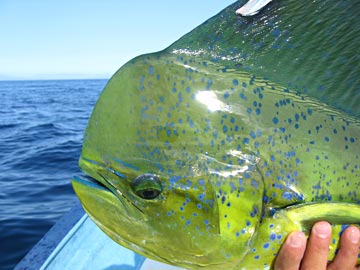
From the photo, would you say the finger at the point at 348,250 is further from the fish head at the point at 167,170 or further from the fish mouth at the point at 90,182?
the fish mouth at the point at 90,182

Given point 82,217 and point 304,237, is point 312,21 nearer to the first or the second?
point 304,237

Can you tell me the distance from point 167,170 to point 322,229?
777 mm

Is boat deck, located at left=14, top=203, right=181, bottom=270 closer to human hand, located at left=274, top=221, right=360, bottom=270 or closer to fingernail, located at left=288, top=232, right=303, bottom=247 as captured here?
human hand, located at left=274, top=221, right=360, bottom=270

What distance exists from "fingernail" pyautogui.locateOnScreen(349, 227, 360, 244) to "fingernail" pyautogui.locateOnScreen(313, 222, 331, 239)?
15 centimetres

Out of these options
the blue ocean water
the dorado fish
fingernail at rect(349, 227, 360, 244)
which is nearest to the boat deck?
the dorado fish

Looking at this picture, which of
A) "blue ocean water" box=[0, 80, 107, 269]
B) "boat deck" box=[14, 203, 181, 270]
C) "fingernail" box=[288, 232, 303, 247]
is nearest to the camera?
"fingernail" box=[288, 232, 303, 247]

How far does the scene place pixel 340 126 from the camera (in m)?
1.74

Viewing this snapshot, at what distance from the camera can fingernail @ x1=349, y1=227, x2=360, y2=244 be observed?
1652mm

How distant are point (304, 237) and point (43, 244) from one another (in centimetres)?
279

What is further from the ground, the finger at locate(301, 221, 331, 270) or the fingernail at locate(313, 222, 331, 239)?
the fingernail at locate(313, 222, 331, 239)

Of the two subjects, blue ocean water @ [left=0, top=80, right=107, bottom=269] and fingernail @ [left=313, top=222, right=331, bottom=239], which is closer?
fingernail @ [left=313, top=222, right=331, bottom=239]

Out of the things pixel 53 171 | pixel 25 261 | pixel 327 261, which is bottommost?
pixel 53 171

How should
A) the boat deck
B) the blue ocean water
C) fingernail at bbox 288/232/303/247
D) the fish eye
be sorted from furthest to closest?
the blue ocean water < the boat deck < fingernail at bbox 288/232/303/247 < the fish eye

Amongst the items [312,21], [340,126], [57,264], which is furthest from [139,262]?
[312,21]
